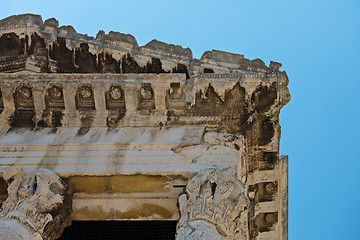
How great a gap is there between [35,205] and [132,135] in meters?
2.32

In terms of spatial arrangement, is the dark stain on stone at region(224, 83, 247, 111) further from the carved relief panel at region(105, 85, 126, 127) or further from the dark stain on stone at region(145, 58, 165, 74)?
the carved relief panel at region(105, 85, 126, 127)

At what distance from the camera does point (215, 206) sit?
10.7 m

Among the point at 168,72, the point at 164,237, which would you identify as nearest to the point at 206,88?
the point at 168,72

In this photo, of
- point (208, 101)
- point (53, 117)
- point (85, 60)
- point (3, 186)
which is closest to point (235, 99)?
point (208, 101)

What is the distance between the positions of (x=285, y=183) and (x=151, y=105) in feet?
11.0

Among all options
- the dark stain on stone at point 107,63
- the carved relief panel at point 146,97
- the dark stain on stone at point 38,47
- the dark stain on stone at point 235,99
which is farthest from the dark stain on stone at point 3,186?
the dark stain on stone at point 235,99

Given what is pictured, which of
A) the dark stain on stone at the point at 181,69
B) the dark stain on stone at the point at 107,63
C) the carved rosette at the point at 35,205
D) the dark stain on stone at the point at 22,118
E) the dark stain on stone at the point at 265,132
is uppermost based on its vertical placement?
the dark stain on stone at the point at 107,63

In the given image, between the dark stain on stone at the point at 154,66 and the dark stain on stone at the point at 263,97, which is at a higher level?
the dark stain on stone at the point at 154,66

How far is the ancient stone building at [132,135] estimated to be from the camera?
1141 centimetres

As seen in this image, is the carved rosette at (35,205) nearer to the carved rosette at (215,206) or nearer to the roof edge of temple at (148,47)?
the carved rosette at (215,206)

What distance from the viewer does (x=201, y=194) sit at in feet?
35.9

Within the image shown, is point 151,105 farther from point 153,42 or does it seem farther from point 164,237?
point 164,237

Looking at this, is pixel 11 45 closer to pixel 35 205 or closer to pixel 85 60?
pixel 85 60

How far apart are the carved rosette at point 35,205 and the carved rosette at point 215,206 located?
2.18 metres
